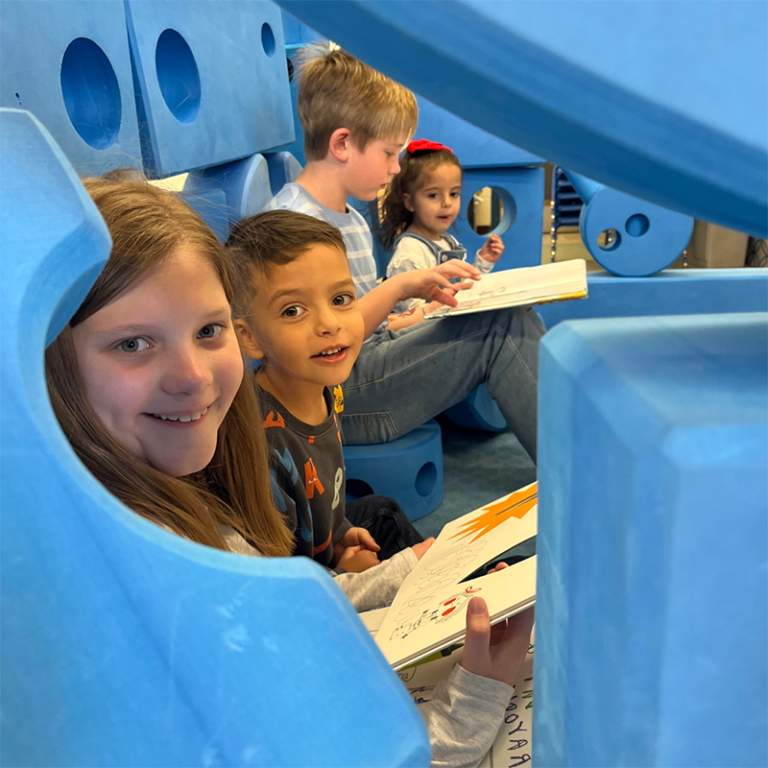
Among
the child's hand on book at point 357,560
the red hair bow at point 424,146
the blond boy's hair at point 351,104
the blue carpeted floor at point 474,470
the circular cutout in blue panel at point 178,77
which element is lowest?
the blue carpeted floor at point 474,470

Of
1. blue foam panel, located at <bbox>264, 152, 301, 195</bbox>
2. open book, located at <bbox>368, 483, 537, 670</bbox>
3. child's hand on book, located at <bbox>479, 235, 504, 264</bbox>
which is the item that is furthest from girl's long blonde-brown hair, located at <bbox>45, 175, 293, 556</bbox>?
child's hand on book, located at <bbox>479, 235, 504, 264</bbox>

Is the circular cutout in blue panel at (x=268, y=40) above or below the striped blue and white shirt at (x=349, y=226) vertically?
above

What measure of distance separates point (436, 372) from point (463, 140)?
784mm

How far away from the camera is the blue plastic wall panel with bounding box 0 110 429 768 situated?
6.6 inches

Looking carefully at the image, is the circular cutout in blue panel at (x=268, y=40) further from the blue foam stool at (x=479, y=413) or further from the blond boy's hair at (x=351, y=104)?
the blue foam stool at (x=479, y=413)

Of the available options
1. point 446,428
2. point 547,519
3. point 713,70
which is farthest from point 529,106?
point 446,428

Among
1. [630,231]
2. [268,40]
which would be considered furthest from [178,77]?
[630,231]

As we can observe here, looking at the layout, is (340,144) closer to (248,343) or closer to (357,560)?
(248,343)

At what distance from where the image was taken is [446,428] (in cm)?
177

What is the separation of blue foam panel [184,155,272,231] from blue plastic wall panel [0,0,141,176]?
334 mm

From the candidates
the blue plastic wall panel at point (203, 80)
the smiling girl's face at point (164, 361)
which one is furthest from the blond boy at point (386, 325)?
the smiling girl's face at point (164, 361)

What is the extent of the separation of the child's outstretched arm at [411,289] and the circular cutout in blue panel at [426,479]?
0.29m

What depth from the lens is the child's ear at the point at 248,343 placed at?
907 mm

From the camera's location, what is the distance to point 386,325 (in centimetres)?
136
